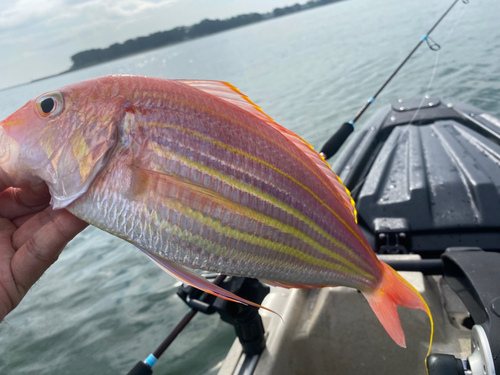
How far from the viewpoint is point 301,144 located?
153 centimetres

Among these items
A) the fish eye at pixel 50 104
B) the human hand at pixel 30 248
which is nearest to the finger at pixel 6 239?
the human hand at pixel 30 248

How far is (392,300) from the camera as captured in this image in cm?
159

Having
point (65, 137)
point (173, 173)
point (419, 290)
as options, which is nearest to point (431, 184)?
point (419, 290)

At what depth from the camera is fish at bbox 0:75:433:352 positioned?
113 cm

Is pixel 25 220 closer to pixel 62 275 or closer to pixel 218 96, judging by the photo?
pixel 218 96

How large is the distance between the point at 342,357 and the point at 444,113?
4188mm

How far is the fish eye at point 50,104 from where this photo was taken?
1207 millimetres

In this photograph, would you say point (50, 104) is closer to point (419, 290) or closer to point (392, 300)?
point (392, 300)

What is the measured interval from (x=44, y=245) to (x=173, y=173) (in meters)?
A: 0.55

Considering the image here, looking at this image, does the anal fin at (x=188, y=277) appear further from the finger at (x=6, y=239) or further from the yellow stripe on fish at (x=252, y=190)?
the finger at (x=6, y=239)

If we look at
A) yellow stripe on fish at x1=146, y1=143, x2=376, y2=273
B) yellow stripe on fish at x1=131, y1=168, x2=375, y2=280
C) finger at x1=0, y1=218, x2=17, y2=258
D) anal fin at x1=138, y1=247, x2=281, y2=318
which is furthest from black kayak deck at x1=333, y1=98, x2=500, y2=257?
finger at x1=0, y1=218, x2=17, y2=258

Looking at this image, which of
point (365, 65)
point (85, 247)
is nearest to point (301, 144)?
point (85, 247)

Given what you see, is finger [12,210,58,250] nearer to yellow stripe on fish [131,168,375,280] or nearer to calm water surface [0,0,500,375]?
yellow stripe on fish [131,168,375,280]

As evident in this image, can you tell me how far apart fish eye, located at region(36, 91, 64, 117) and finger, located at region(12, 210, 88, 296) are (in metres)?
0.35
